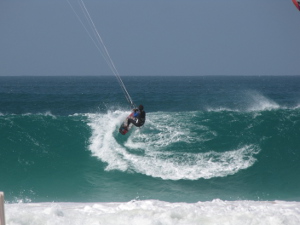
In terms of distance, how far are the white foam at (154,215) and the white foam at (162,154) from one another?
4.69 meters

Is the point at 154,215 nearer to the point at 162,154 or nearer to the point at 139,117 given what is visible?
the point at 139,117

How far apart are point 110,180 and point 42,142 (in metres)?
3.53

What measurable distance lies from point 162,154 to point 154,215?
6.45 meters

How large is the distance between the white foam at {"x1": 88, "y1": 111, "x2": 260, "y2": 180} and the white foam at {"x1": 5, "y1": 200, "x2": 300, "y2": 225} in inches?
185

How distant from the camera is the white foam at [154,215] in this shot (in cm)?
711

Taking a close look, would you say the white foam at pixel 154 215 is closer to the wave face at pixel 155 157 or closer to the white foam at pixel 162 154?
the wave face at pixel 155 157

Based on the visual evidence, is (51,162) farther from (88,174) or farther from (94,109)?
(94,109)

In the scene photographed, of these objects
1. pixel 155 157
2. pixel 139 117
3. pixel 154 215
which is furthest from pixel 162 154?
pixel 154 215

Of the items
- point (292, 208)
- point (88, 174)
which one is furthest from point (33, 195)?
point (292, 208)

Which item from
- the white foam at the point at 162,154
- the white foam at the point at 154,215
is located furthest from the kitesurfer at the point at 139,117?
the white foam at the point at 154,215

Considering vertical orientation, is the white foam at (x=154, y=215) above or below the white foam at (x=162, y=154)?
below

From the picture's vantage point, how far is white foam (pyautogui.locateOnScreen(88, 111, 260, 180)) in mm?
12828

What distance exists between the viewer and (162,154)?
13.7 meters

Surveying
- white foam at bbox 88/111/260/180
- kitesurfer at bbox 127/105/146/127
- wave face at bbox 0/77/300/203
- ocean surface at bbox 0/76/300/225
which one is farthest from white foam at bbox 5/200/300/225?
white foam at bbox 88/111/260/180
